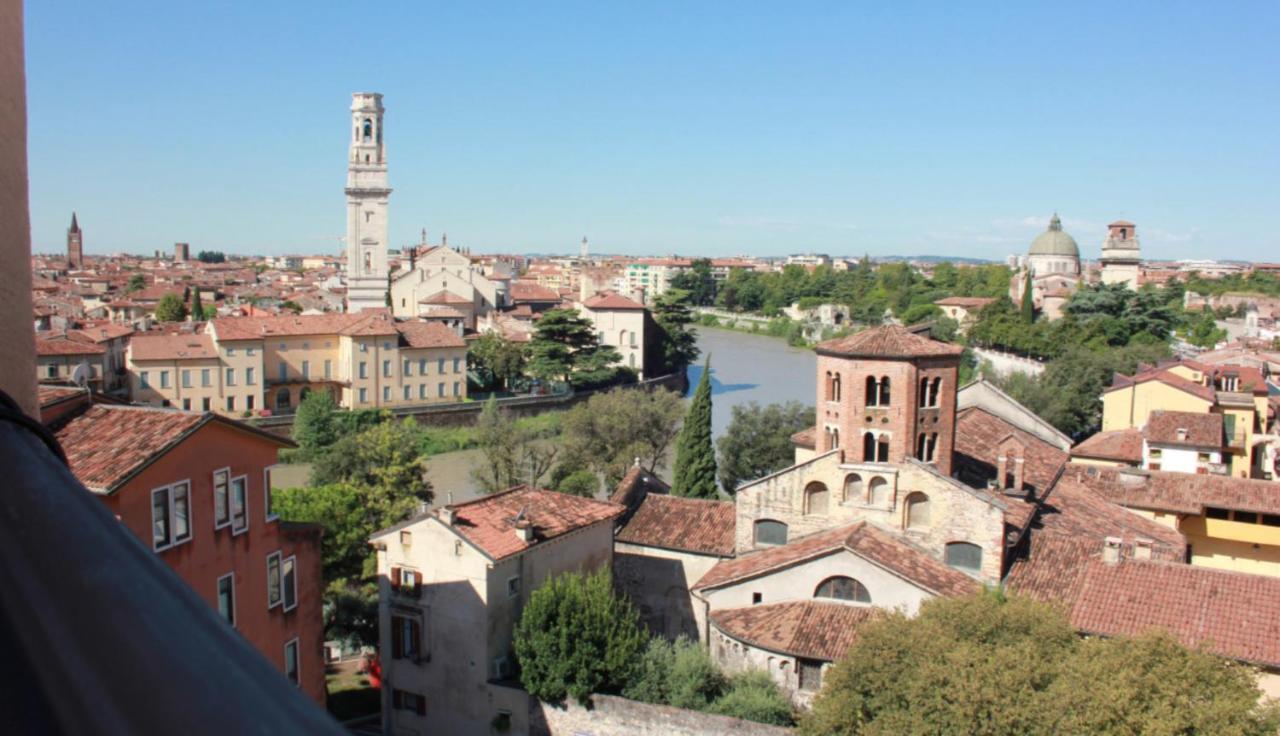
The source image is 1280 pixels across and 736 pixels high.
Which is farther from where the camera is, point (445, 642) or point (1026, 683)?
point (445, 642)

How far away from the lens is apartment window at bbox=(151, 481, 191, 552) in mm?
8945

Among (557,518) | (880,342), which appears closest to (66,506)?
(557,518)

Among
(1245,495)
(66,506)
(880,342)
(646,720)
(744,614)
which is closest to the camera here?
(66,506)

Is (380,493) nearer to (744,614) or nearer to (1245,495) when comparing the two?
(744,614)

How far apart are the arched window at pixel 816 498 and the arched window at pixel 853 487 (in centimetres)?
36

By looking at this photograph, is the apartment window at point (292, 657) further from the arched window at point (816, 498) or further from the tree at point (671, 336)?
the tree at point (671, 336)

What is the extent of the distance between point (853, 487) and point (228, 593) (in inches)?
406

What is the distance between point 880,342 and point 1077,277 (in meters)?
80.4

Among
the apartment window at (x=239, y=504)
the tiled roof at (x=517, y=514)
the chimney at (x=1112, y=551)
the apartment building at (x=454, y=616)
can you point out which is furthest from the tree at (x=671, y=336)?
the apartment window at (x=239, y=504)

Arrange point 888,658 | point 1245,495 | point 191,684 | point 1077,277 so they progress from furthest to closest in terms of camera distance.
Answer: point 1077,277, point 1245,495, point 888,658, point 191,684

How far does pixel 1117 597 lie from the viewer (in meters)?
14.1

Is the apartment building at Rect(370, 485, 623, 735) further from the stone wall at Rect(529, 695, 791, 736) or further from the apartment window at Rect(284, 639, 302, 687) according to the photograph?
the apartment window at Rect(284, 639, 302, 687)

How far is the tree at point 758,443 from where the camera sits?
26.5 meters

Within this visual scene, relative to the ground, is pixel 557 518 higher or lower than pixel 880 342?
lower
